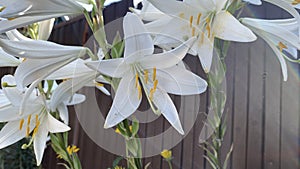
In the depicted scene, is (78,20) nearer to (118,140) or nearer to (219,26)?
(118,140)

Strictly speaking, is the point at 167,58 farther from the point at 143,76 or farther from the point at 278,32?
the point at 278,32

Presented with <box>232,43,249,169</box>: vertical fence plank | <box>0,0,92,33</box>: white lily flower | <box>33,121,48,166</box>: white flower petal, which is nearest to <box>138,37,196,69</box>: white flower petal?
<box>0,0,92,33</box>: white lily flower

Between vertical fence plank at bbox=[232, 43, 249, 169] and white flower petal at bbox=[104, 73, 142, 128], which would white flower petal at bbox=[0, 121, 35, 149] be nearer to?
white flower petal at bbox=[104, 73, 142, 128]

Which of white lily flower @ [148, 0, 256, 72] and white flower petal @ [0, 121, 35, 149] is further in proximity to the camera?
white flower petal @ [0, 121, 35, 149]

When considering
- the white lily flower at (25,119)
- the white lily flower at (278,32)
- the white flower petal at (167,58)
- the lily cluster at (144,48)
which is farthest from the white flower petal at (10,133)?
the white lily flower at (278,32)

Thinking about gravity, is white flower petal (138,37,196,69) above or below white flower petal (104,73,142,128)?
above

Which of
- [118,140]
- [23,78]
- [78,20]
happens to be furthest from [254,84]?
[78,20]

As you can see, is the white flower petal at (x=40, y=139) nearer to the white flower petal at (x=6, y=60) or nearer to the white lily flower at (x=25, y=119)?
the white lily flower at (x=25, y=119)
